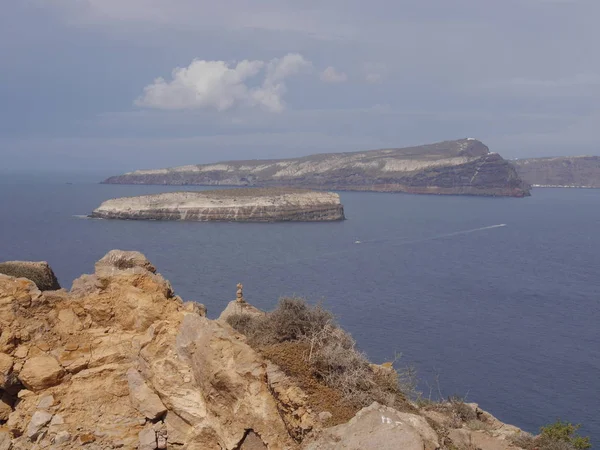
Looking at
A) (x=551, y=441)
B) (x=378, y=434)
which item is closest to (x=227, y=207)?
(x=551, y=441)

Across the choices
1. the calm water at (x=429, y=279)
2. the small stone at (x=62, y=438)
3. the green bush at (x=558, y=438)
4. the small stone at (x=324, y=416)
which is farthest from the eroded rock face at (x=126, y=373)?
the calm water at (x=429, y=279)

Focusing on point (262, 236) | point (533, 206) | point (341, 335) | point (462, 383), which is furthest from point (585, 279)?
point (533, 206)

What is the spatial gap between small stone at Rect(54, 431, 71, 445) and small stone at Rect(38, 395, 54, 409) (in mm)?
419

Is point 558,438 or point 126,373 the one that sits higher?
point 126,373

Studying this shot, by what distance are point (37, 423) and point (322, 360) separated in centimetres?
356

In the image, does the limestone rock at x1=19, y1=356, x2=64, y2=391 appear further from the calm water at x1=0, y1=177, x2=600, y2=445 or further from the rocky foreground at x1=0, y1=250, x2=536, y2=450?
the calm water at x1=0, y1=177, x2=600, y2=445

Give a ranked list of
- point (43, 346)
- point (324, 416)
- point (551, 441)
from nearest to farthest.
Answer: point (324, 416) → point (43, 346) → point (551, 441)

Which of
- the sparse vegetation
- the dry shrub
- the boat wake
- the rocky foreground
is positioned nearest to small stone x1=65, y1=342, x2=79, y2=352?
the rocky foreground

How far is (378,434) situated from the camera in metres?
6.38

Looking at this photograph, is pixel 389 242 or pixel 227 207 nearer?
pixel 389 242

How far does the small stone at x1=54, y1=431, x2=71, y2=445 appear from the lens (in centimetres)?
777

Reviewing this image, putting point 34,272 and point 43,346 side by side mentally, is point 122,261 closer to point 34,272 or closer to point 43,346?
point 43,346

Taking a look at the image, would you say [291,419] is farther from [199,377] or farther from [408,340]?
[408,340]

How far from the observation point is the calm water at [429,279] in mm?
30375
